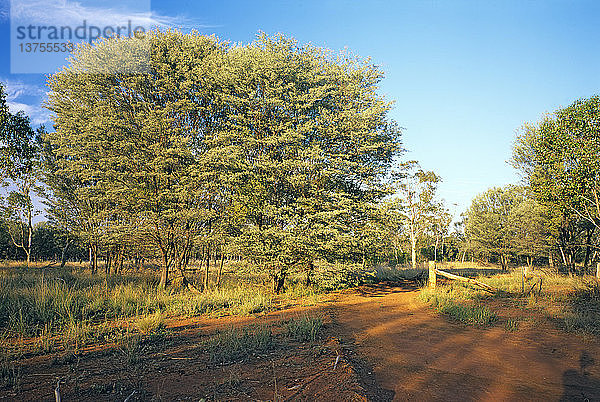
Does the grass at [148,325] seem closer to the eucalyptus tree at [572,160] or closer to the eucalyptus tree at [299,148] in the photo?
the eucalyptus tree at [299,148]

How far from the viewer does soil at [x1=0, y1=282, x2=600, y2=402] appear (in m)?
4.05

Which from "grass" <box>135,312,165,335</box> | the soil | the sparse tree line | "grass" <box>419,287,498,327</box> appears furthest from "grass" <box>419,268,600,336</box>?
"grass" <box>135,312,165,335</box>

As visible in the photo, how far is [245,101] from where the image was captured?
12.8 metres

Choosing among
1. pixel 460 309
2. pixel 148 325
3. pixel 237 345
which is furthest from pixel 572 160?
pixel 148 325

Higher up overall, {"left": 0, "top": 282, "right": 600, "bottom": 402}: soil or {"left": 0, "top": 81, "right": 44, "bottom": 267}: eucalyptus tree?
{"left": 0, "top": 81, "right": 44, "bottom": 267}: eucalyptus tree

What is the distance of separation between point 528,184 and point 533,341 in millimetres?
19090

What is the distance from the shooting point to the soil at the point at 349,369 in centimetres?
405

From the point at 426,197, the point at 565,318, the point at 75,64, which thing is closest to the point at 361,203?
the point at 565,318

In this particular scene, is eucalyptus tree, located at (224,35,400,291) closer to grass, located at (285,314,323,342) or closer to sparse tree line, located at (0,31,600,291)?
sparse tree line, located at (0,31,600,291)

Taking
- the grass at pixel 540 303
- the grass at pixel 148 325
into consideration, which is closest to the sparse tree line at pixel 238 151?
the grass at pixel 540 303

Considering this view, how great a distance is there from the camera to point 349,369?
4691 millimetres

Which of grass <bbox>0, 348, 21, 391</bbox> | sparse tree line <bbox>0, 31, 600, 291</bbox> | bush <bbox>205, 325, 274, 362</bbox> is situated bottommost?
bush <bbox>205, 325, 274, 362</bbox>

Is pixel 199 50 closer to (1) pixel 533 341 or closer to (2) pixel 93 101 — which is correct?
(2) pixel 93 101

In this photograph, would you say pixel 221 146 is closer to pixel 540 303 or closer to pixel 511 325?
pixel 511 325
